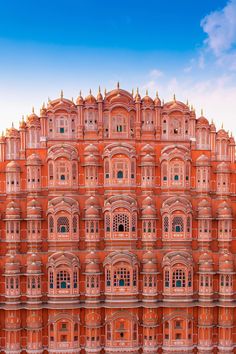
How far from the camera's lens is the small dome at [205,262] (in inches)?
1007

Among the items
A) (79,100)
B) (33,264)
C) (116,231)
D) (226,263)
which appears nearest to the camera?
(33,264)

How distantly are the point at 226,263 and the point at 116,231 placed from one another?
7.99m

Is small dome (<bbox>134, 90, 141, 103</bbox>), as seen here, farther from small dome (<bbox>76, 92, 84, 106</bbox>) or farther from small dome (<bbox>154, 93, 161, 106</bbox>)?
small dome (<bbox>76, 92, 84, 106</bbox>)

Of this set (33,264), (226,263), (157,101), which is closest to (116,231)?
(33,264)

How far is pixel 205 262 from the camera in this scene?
25.7 metres

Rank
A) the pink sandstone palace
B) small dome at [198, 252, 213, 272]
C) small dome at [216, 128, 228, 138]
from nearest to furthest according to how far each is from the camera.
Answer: the pink sandstone palace → small dome at [198, 252, 213, 272] → small dome at [216, 128, 228, 138]

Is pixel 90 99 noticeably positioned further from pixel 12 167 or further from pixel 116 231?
pixel 116 231

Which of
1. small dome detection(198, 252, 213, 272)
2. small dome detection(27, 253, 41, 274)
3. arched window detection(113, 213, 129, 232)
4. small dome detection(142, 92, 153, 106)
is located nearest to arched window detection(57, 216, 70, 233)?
small dome detection(27, 253, 41, 274)

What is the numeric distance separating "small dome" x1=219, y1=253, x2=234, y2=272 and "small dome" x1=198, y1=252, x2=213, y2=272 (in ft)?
2.36

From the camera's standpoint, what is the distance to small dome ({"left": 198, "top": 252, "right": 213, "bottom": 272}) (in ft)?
83.9

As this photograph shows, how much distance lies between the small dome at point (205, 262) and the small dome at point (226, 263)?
72 cm

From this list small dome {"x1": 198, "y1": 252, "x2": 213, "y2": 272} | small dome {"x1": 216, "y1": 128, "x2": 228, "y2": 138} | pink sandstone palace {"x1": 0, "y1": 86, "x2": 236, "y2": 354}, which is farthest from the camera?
small dome {"x1": 216, "y1": 128, "x2": 228, "y2": 138}

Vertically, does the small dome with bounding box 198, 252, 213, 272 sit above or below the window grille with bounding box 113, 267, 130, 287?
above

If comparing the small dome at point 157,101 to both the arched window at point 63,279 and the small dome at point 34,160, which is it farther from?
the arched window at point 63,279
